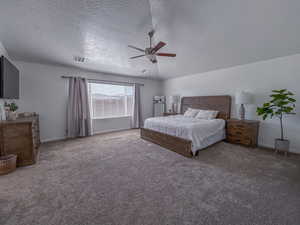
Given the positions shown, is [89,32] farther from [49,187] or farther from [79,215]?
[79,215]

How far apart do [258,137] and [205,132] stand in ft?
5.94

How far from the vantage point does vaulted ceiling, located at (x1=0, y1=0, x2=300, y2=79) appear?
1945 mm

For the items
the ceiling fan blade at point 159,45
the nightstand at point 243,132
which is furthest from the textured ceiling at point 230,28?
the nightstand at point 243,132

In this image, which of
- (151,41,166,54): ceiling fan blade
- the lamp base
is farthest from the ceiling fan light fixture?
the lamp base

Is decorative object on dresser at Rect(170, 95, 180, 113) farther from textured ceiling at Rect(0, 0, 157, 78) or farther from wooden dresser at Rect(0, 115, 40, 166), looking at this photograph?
wooden dresser at Rect(0, 115, 40, 166)

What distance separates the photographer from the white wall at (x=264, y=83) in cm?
292

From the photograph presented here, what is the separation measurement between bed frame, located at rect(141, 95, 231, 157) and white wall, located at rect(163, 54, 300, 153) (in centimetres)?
22

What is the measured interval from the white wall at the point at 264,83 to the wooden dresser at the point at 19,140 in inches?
206

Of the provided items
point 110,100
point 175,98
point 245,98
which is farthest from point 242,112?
point 110,100

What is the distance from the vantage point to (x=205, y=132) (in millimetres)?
3000

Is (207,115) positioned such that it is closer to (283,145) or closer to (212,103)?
(212,103)

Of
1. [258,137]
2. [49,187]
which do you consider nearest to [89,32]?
[49,187]

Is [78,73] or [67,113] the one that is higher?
[78,73]

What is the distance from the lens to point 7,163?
79.7 inches
